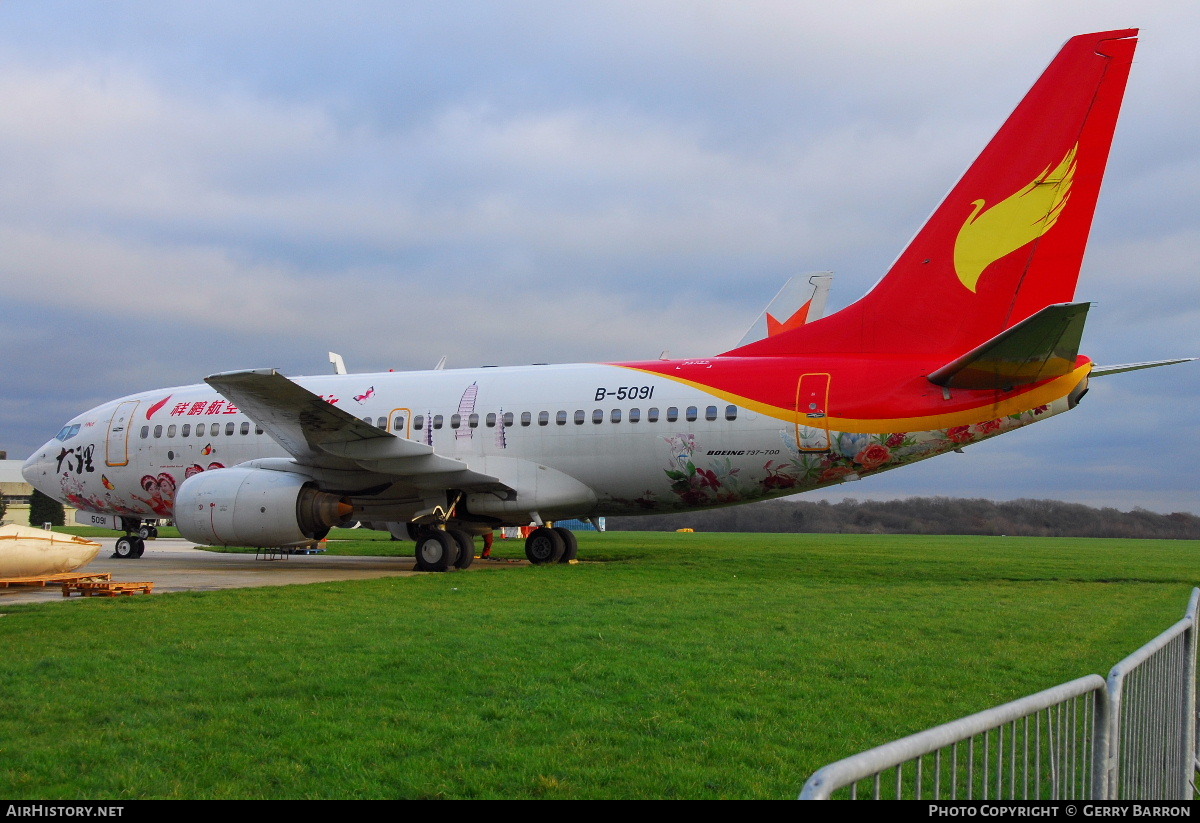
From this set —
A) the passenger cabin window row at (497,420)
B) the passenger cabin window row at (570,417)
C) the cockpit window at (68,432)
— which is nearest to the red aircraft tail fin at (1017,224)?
the passenger cabin window row at (570,417)

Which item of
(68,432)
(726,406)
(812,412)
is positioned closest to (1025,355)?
(812,412)

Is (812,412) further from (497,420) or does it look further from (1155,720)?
(1155,720)

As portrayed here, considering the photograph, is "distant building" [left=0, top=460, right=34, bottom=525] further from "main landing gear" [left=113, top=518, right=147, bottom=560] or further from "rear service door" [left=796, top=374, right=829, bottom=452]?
"rear service door" [left=796, top=374, right=829, bottom=452]

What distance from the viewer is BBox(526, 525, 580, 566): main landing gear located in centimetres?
1975

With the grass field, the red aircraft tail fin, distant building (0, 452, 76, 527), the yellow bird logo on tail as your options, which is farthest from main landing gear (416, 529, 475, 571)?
distant building (0, 452, 76, 527)

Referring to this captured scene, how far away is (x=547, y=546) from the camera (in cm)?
1977

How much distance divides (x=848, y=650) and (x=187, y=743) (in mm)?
5291

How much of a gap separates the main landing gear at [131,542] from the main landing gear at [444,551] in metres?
8.59

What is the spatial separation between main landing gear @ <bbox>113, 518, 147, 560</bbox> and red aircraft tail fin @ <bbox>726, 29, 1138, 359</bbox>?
17.3 meters

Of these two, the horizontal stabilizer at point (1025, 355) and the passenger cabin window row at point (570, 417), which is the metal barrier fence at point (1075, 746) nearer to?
the horizontal stabilizer at point (1025, 355)

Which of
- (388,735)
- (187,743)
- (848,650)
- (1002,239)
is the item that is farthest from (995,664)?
(1002,239)

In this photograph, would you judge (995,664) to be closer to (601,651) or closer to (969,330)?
(601,651)

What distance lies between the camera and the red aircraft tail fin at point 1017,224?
14.5 metres

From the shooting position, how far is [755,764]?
481cm
